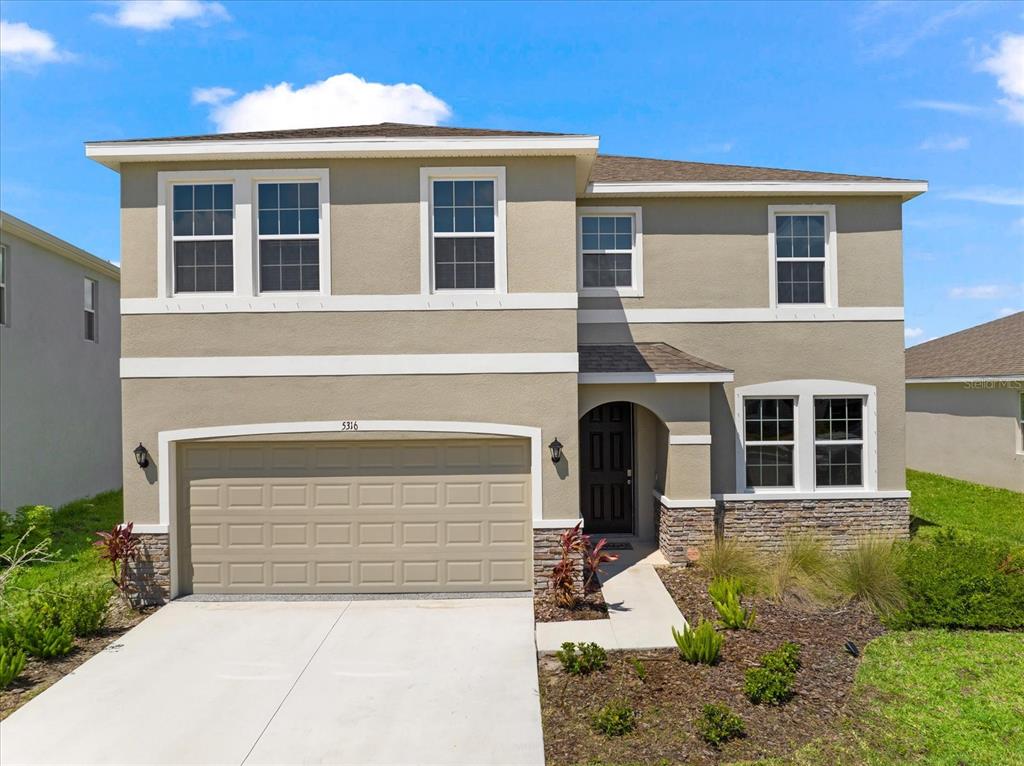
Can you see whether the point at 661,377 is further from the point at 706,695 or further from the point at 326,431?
the point at 326,431

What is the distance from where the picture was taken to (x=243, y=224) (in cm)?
892

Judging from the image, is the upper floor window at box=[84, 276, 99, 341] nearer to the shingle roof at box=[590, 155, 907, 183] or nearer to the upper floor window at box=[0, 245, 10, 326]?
the upper floor window at box=[0, 245, 10, 326]

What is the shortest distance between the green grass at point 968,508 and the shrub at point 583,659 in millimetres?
8506

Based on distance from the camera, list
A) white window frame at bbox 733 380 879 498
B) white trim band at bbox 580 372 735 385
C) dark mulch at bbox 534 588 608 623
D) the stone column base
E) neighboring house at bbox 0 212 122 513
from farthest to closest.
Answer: neighboring house at bbox 0 212 122 513 → white window frame at bbox 733 380 879 498 → white trim band at bbox 580 372 735 385 → the stone column base → dark mulch at bbox 534 588 608 623

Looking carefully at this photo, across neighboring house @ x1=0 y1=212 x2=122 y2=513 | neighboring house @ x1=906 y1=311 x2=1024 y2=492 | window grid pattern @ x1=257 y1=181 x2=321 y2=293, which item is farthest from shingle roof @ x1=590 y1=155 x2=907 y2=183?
neighboring house @ x1=0 y1=212 x2=122 y2=513

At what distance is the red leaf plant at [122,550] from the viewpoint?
8.62m

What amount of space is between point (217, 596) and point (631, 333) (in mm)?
7778

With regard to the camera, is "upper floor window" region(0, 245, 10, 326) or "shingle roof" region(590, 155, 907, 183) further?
"upper floor window" region(0, 245, 10, 326)

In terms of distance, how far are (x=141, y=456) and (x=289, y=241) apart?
3663mm

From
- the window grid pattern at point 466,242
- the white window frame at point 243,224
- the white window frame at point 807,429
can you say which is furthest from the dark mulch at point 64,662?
the white window frame at point 807,429

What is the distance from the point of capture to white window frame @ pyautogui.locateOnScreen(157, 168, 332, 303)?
8.92m

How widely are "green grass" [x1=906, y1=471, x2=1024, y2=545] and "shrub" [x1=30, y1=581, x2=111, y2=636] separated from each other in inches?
533

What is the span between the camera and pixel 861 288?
36.9 feet

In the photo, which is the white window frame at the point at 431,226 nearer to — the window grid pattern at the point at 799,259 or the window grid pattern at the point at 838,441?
the window grid pattern at the point at 799,259
